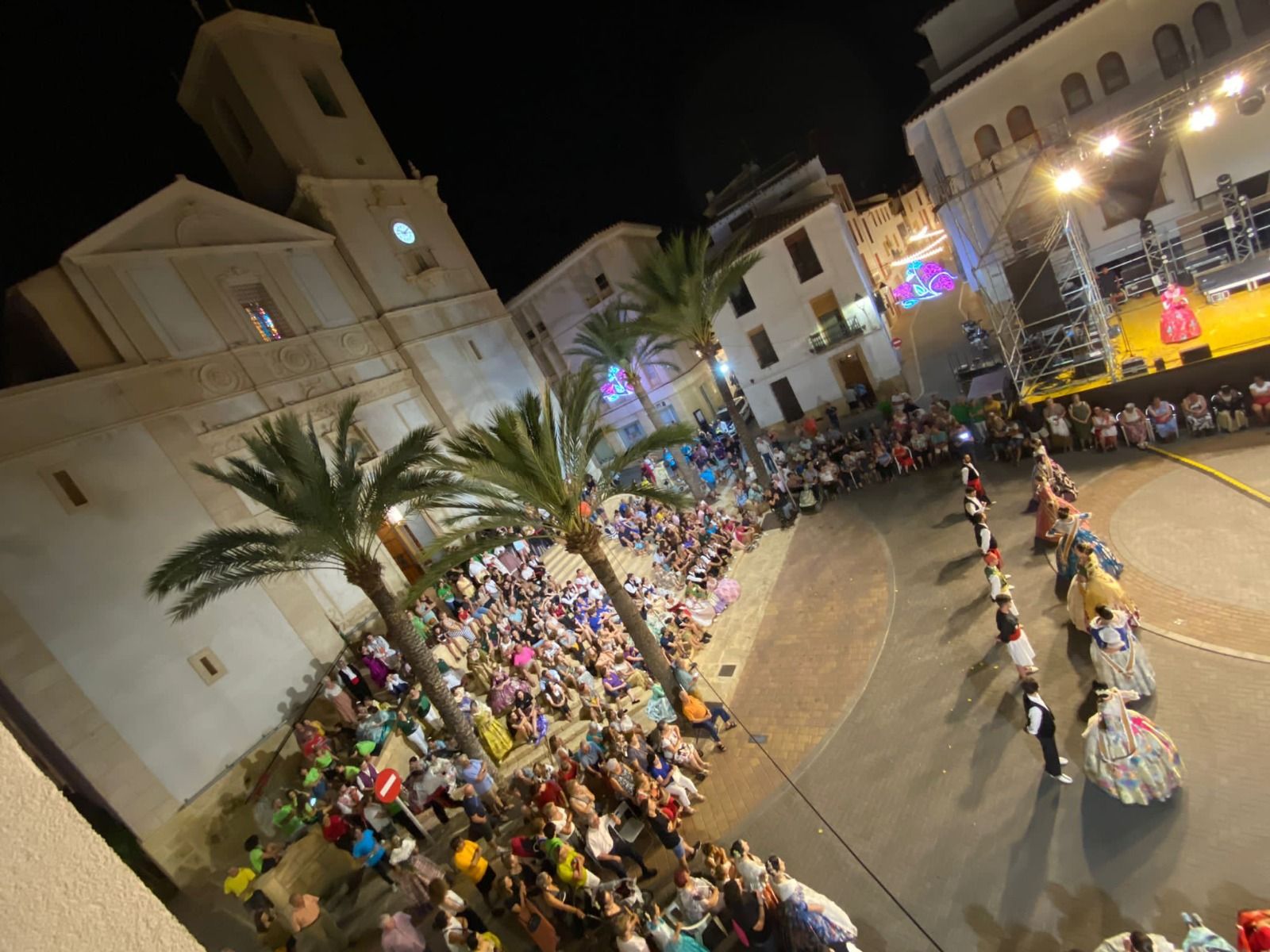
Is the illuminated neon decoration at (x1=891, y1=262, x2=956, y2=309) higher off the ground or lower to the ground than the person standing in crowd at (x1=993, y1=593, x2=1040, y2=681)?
higher

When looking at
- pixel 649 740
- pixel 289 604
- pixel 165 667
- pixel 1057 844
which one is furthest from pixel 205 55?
pixel 1057 844

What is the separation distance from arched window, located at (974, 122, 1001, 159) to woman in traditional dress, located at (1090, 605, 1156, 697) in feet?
67.4

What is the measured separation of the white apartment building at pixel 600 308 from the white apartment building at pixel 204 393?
10.1m

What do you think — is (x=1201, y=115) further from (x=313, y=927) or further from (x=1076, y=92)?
(x=313, y=927)

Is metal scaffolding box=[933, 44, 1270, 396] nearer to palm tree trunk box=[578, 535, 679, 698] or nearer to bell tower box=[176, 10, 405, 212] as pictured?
palm tree trunk box=[578, 535, 679, 698]

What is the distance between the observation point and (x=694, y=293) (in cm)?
2030

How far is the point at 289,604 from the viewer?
659 inches

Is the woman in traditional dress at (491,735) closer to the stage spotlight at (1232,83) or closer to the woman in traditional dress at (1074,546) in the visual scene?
the woman in traditional dress at (1074,546)

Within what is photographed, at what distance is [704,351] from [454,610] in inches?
472

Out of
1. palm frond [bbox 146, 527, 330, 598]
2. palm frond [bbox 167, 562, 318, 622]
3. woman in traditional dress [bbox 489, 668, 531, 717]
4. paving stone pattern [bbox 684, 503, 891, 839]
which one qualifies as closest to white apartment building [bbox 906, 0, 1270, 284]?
paving stone pattern [bbox 684, 503, 891, 839]

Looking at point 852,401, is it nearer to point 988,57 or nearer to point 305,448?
point 988,57

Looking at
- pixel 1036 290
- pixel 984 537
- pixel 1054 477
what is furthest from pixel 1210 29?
pixel 984 537

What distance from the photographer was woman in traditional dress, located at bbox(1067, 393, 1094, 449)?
14836 mm

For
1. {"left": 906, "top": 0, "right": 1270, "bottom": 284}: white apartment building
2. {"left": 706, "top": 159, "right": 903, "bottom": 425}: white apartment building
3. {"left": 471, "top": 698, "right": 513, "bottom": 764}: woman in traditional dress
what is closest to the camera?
{"left": 471, "top": 698, "right": 513, "bottom": 764}: woman in traditional dress
